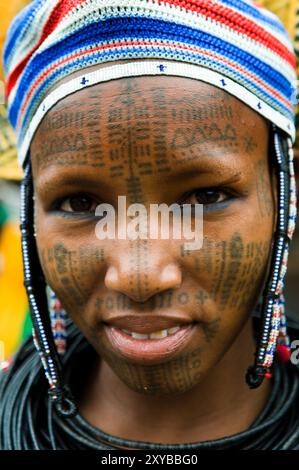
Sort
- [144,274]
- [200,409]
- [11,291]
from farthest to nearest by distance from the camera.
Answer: [11,291]
[200,409]
[144,274]

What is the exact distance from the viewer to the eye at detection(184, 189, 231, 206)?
1.70 meters

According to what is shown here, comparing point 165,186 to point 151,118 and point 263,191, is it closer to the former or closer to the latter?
point 151,118

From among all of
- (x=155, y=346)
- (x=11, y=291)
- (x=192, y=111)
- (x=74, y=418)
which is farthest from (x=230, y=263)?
(x=11, y=291)

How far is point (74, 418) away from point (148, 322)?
574 millimetres

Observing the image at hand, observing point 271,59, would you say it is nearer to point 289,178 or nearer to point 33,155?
point 289,178

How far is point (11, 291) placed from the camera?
3.21 m

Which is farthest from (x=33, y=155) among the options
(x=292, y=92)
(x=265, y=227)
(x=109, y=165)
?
(x=292, y=92)

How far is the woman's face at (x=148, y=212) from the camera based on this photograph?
64.3 inches

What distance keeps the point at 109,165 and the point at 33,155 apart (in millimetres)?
329

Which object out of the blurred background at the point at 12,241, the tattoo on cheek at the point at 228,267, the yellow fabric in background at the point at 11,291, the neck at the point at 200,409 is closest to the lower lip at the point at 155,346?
the tattoo on cheek at the point at 228,267

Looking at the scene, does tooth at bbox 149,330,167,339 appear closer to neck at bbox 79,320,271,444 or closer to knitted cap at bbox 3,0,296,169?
neck at bbox 79,320,271,444

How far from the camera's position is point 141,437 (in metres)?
1.99

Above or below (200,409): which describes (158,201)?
above

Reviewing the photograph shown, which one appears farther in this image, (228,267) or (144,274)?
(228,267)
